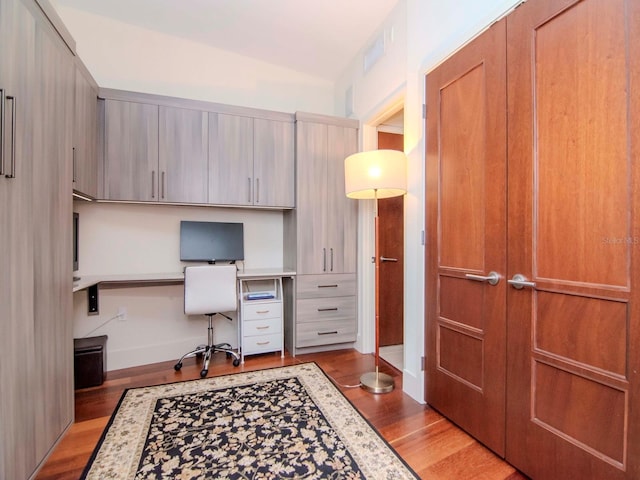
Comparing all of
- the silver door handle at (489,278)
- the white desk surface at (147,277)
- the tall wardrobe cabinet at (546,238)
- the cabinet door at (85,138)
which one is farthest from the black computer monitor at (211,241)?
the silver door handle at (489,278)

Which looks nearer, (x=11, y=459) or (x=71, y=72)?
(x=11, y=459)

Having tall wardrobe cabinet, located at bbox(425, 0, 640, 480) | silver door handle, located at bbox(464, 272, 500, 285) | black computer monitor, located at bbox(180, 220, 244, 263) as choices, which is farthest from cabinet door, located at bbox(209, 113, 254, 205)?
silver door handle, located at bbox(464, 272, 500, 285)

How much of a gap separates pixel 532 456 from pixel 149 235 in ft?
10.8

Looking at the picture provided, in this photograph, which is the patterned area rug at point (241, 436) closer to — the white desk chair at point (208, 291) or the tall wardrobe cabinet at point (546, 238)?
the white desk chair at point (208, 291)

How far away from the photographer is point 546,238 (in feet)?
4.49

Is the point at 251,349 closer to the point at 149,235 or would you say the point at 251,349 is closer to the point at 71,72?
the point at 149,235

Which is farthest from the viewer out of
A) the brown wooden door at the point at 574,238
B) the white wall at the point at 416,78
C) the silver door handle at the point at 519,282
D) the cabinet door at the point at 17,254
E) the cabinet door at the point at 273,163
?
the cabinet door at the point at 273,163

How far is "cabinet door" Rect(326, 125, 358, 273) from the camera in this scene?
313 cm

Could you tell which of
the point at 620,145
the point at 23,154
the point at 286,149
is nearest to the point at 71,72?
the point at 23,154

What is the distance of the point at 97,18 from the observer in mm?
2789

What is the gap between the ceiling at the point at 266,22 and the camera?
256 cm

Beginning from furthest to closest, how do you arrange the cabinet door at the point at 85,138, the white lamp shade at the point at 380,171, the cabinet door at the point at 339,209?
the cabinet door at the point at 339,209, the white lamp shade at the point at 380,171, the cabinet door at the point at 85,138

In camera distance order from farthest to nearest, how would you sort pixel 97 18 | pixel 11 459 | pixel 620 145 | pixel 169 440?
pixel 97 18 → pixel 169 440 → pixel 11 459 → pixel 620 145

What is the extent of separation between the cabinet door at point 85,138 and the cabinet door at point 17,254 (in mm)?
700
